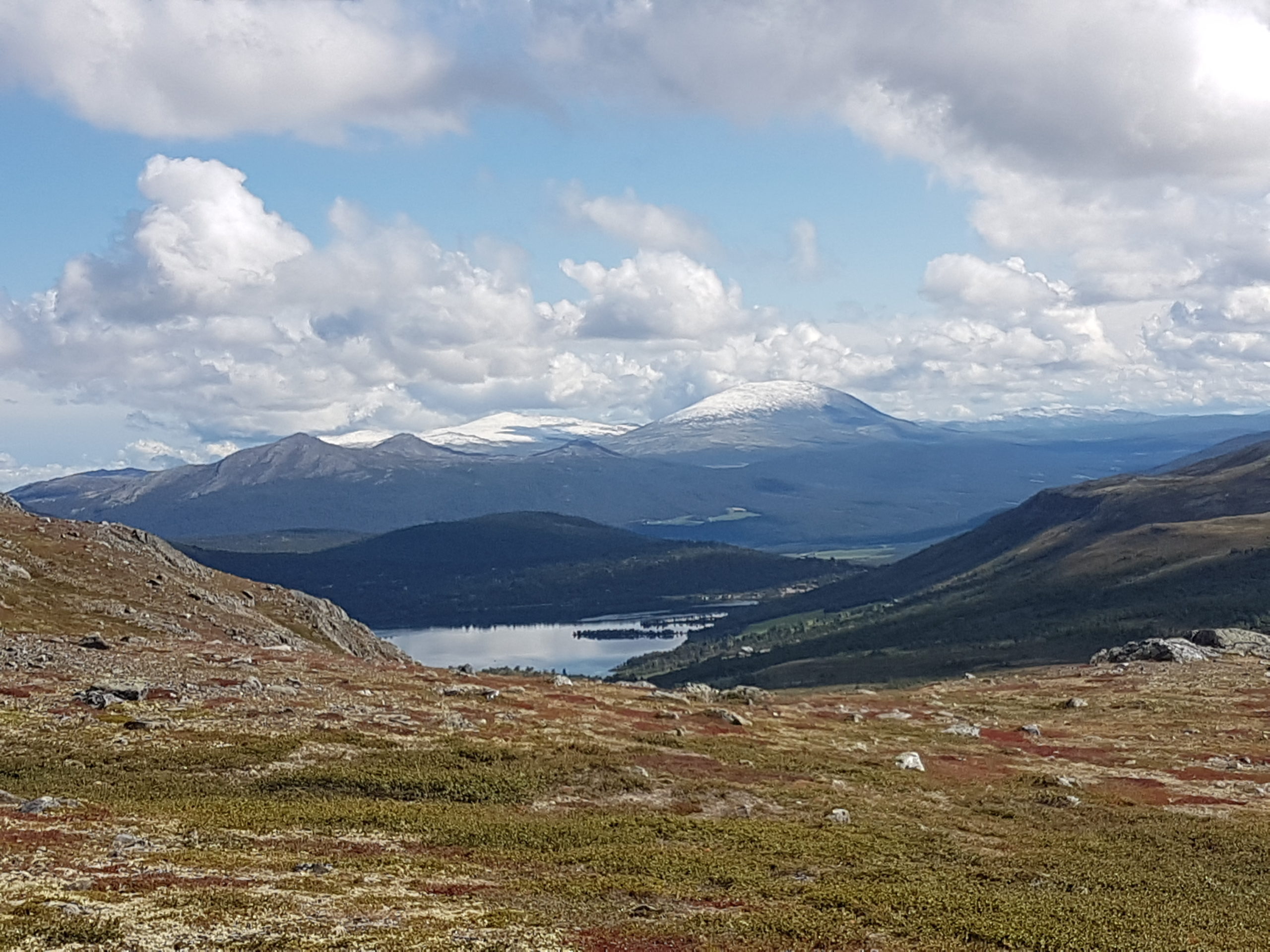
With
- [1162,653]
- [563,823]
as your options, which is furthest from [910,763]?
[1162,653]

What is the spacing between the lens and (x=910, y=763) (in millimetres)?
68688

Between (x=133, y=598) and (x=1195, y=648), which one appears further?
(x=1195, y=648)

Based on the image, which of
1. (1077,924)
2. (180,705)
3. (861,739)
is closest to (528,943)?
(1077,924)

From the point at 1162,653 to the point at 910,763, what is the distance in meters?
108

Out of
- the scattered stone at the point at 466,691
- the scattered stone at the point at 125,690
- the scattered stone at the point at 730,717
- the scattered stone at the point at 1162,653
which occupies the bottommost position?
the scattered stone at the point at 1162,653

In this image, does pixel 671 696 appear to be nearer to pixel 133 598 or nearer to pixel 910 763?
pixel 910 763

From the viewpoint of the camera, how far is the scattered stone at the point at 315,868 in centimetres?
3475

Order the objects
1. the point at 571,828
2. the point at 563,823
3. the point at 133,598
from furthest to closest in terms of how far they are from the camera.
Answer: the point at 133,598 → the point at 563,823 → the point at 571,828

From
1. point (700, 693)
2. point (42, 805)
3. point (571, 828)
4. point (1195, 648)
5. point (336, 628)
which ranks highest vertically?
point (42, 805)

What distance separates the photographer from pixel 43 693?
65.6 m

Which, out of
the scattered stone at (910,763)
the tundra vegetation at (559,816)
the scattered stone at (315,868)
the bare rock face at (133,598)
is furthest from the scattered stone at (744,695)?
the scattered stone at (315,868)

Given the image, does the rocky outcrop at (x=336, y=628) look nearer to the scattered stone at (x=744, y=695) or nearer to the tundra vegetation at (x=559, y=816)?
the tundra vegetation at (x=559, y=816)

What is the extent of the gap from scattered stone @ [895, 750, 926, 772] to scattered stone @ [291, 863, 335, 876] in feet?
140

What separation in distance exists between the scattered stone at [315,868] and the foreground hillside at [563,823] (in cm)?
13
